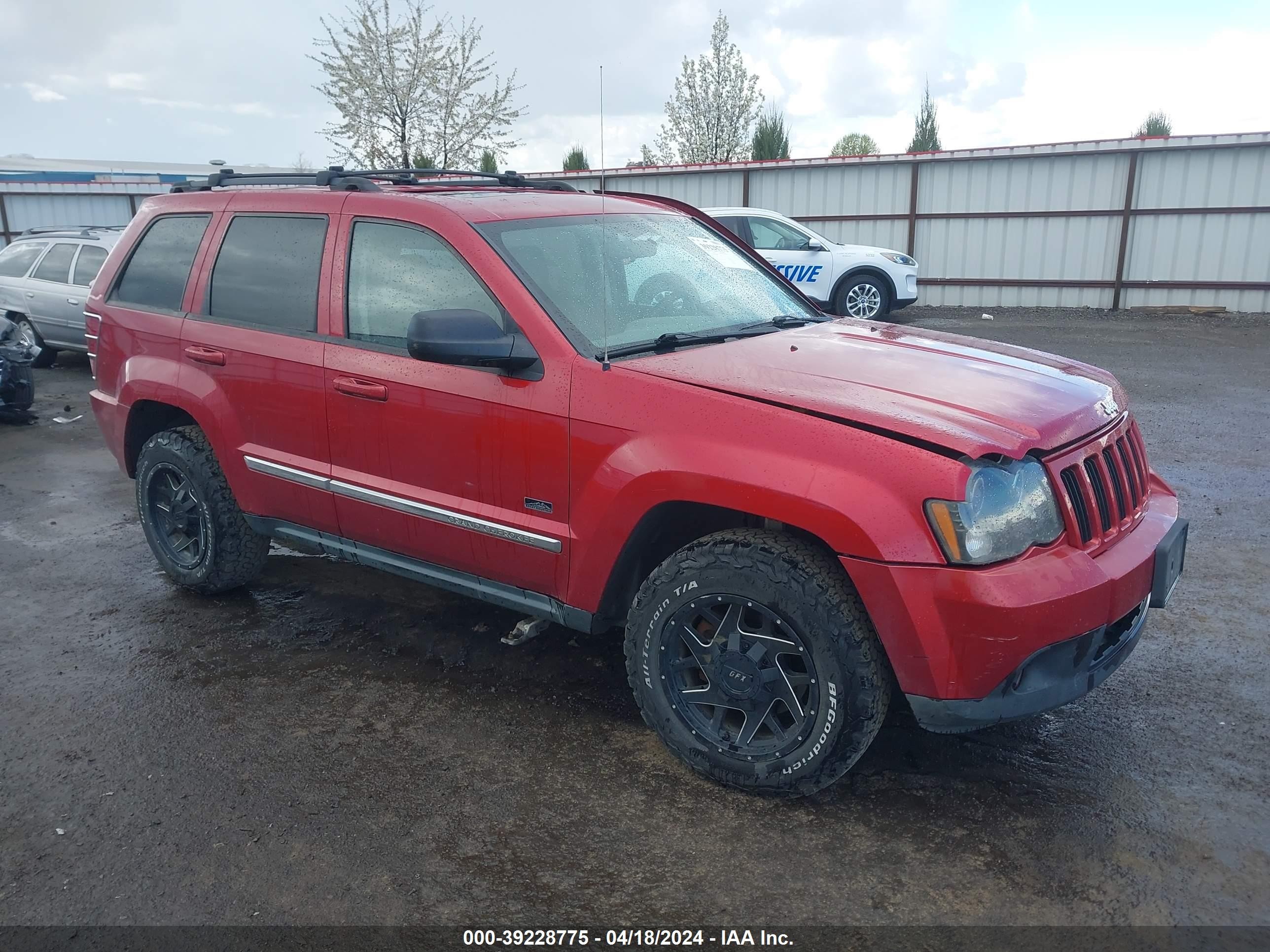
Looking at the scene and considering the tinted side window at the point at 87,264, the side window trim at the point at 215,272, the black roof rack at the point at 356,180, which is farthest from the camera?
the tinted side window at the point at 87,264

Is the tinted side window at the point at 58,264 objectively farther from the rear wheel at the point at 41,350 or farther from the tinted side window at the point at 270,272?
the tinted side window at the point at 270,272

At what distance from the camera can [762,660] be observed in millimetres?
3016

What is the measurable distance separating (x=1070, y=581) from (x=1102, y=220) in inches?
656

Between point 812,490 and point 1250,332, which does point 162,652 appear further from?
point 1250,332

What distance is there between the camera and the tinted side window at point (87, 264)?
11.2 metres

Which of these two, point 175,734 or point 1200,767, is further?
point 175,734

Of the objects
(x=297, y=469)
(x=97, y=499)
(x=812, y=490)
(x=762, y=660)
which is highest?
(x=812, y=490)

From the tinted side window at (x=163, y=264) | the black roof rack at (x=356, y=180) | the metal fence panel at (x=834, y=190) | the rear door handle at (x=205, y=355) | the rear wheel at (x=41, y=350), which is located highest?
the metal fence panel at (x=834, y=190)

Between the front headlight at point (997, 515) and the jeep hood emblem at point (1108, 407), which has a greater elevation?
the jeep hood emblem at point (1108, 407)

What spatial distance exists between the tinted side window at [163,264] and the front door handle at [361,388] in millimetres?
1268

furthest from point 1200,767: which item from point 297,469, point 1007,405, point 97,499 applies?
point 97,499

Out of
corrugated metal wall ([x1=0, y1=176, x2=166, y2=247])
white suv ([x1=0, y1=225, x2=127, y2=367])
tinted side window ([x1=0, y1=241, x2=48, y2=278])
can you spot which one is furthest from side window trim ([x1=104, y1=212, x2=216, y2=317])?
corrugated metal wall ([x1=0, y1=176, x2=166, y2=247])

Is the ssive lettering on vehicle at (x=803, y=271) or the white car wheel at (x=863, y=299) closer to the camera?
the ssive lettering on vehicle at (x=803, y=271)

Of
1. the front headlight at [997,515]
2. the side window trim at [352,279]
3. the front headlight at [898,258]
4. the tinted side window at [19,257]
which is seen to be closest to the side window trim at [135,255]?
the side window trim at [352,279]
